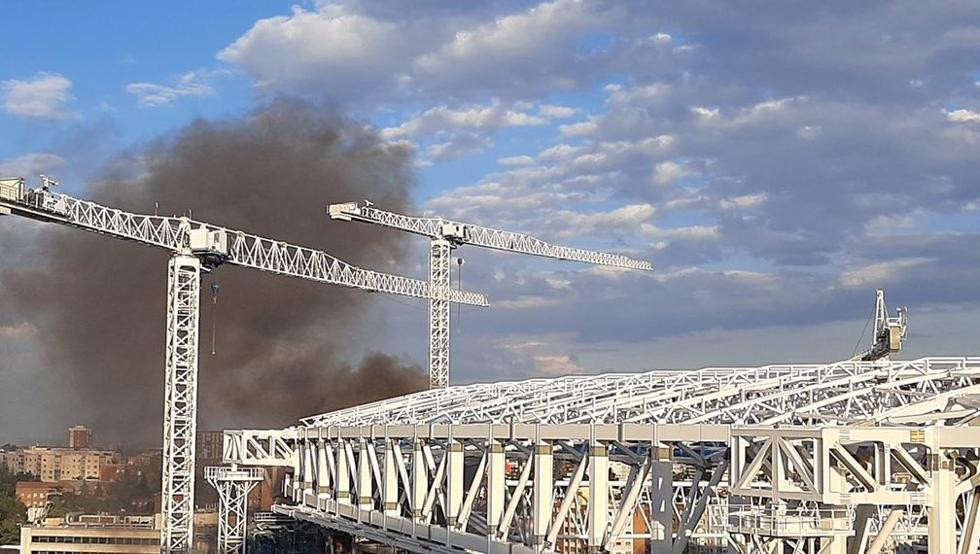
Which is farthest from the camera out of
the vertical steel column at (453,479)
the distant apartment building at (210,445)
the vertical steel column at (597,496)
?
the distant apartment building at (210,445)

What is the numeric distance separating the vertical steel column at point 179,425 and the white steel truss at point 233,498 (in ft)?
5.35

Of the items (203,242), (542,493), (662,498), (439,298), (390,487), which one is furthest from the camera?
(439,298)

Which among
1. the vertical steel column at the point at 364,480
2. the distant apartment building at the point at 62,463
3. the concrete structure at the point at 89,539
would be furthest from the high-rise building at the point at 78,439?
the vertical steel column at the point at 364,480

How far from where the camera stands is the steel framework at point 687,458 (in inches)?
848

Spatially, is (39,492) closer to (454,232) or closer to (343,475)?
(454,232)

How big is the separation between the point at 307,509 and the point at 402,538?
1245cm

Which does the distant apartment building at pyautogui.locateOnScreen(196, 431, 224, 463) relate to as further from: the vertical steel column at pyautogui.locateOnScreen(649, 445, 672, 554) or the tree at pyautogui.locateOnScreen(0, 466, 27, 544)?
the vertical steel column at pyautogui.locateOnScreen(649, 445, 672, 554)

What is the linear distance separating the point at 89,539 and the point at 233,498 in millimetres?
25988

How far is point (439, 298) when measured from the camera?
333ft

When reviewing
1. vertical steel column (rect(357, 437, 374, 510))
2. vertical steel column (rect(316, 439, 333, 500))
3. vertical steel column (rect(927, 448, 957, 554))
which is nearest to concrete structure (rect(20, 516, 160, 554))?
vertical steel column (rect(316, 439, 333, 500))

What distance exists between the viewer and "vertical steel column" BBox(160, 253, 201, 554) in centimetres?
6328

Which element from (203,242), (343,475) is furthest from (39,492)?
(343,475)

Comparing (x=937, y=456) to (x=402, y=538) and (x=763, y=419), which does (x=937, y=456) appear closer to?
(x=763, y=419)

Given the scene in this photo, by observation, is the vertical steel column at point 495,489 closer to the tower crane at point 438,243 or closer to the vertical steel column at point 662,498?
the vertical steel column at point 662,498
